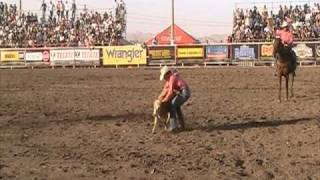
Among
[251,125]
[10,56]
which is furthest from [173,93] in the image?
[10,56]

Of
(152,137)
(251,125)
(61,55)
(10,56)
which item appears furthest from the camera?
(10,56)

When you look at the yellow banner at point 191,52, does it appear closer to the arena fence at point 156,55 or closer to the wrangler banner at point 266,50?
the arena fence at point 156,55

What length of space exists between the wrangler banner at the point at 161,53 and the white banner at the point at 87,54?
371 centimetres

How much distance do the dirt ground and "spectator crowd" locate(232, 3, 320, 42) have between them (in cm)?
2354

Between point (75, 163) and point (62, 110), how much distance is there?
695cm

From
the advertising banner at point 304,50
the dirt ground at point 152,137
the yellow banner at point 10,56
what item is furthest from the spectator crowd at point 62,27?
the dirt ground at point 152,137

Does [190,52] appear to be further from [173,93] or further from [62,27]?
[173,93]

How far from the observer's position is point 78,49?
43406 millimetres

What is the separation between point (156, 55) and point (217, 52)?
394cm

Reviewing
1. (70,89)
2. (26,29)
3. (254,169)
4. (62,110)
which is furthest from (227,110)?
(26,29)

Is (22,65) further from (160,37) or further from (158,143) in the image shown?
(158,143)

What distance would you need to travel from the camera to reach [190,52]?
134 ft

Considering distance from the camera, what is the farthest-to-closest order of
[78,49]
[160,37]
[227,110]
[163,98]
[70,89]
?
[160,37], [78,49], [70,89], [227,110], [163,98]

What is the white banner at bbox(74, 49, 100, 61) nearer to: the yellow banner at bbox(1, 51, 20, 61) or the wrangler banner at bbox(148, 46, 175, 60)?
the wrangler banner at bbox(148, 46, 175, 60)
